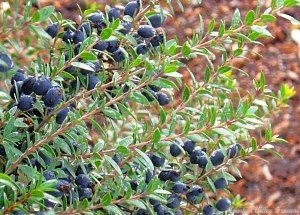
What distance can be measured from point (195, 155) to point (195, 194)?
0.09 meters

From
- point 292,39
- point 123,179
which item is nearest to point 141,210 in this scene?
point 123,179

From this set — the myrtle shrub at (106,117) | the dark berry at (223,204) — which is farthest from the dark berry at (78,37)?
the dark berry at (223,204)

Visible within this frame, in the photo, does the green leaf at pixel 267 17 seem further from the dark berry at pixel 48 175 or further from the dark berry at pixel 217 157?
the dark berry at pixel 48 175

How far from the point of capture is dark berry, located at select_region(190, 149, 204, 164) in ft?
5.62

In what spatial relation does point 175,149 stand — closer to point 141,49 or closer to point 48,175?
point 141,49

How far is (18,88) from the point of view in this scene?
1447 millimetres

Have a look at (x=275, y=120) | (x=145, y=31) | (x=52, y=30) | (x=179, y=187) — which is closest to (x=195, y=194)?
(x=179, y=187)

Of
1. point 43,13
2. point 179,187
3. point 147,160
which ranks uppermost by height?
point 43,13

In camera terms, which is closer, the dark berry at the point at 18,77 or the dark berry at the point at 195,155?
the dark berry at the point at 18,77

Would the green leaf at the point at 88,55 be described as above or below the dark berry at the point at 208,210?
above

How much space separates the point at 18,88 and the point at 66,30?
0.86 feet

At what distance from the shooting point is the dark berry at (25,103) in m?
1.39

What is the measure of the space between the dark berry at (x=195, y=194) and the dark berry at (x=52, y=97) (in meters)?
0.49

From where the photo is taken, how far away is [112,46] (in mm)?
1580
